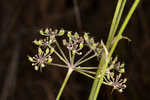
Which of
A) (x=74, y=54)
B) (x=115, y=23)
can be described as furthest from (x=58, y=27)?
(x=115, y=23)

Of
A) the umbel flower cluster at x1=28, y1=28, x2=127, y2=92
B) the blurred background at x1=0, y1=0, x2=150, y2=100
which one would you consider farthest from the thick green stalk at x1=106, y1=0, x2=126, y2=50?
the blurred background at x1=0, y1=0, x2=150, y2=100

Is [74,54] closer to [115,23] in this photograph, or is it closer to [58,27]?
[115,23]

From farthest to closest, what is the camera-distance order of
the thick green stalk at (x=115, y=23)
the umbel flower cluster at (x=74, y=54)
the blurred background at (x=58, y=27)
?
the blurred background at (x=58, y=27), the umbel flower cluster at (x=74, y=54), the thick green stalk at (x=115, y=23)

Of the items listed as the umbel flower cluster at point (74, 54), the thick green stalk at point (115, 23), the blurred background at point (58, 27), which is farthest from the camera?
the blurred background at point (58, 27)

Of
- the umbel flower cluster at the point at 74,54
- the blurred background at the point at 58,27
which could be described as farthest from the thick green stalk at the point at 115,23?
the blurred background at the point at 58,27

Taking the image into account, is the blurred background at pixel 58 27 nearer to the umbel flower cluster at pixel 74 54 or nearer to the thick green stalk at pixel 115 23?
the umbel flower cluster at pixel 74 54

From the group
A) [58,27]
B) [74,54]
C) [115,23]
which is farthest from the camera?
[58,27]

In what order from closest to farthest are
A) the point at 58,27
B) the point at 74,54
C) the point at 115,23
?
the point at 115,23 < the point at 74,54 < the point at 58,27

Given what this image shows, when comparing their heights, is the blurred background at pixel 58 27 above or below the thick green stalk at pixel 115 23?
above

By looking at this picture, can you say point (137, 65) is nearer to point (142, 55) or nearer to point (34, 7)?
point (142, 55)
